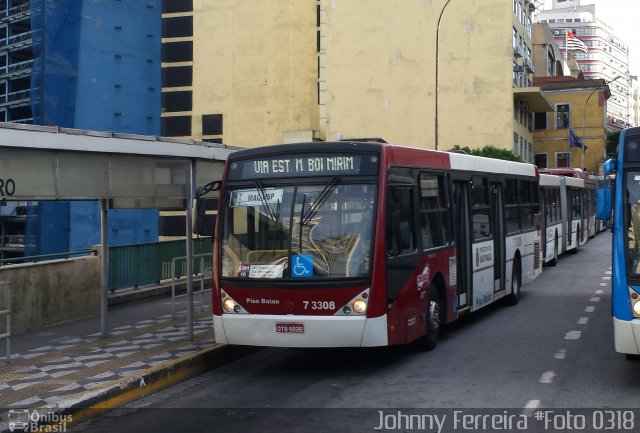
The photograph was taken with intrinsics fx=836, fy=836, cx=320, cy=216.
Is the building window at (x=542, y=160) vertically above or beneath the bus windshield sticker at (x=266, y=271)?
above

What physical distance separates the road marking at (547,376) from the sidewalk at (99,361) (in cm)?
436

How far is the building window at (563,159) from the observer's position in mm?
69438

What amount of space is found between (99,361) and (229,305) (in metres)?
1.94

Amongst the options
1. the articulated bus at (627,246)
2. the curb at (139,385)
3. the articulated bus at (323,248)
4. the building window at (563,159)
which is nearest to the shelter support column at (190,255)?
the curb at (139,385)

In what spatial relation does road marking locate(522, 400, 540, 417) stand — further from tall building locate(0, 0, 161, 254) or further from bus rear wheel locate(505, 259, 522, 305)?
tall building locate(0, 0, 161, 254)

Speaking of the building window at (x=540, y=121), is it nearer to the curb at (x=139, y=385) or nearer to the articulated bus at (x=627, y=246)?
the curb at (x=139, y=385)

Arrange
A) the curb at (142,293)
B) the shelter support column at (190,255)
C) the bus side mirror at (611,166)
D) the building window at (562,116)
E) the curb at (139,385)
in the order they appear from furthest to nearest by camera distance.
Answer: the building window at (562,116)
the curb at (142,293)
the shelter support column at (190,255)
the bus side mirror at (611,166)
the curb at (139,385)

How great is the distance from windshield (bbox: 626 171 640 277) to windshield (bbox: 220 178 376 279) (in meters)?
2.96

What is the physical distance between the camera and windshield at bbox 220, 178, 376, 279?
33.4 ft

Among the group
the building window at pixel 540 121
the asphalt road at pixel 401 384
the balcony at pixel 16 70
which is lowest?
the asphalt road at pixel 401 384

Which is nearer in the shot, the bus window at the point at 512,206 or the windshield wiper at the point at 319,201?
the windshield wiper at the point at 319,201

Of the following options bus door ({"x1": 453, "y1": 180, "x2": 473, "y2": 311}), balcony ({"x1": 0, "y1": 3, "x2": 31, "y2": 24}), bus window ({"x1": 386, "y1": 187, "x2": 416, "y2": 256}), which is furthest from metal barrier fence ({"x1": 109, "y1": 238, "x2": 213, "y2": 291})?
balcony ({"x1": 0, "y1": 3, "x2": 31, "y2": 24})

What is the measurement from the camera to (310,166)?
10.6 metres

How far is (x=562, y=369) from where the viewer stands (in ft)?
34.3
